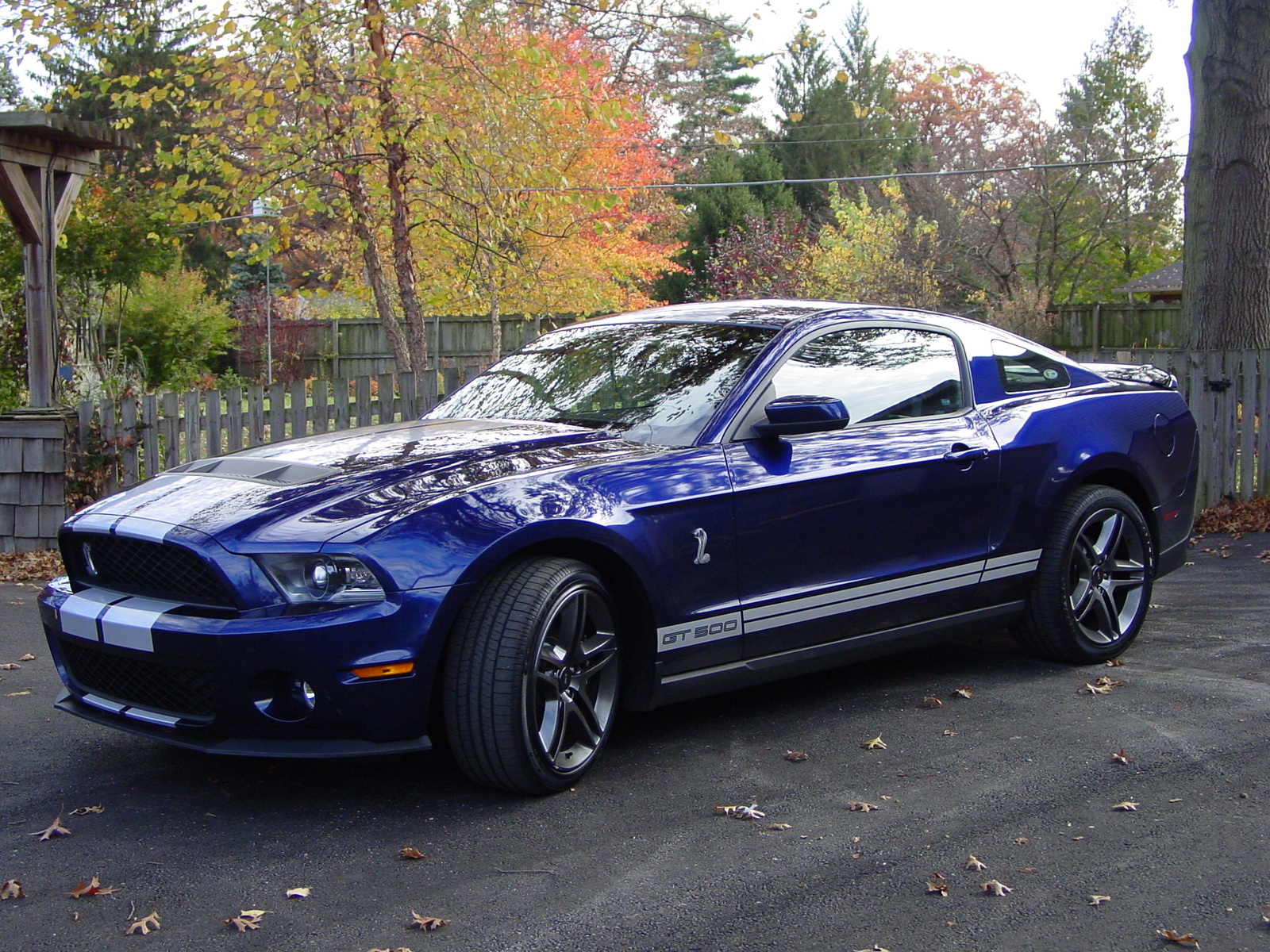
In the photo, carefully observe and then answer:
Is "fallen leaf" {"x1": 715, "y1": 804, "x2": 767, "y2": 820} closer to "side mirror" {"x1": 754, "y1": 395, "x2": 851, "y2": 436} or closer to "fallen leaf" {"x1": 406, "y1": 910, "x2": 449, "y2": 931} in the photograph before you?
"fallen leaf" {"x1": 406, "y1": 910, "x2": 449, "y2": 931}

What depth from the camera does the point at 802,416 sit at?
4.31m

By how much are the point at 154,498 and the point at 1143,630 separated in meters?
4.73

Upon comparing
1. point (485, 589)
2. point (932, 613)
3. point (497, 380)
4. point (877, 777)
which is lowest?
point (877, 777)

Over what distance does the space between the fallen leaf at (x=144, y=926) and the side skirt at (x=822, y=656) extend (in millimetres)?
1704

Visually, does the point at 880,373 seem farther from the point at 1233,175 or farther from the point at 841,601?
the point at 1233,175

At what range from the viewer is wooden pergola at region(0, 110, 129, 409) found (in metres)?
9.33

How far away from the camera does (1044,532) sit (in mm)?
5375

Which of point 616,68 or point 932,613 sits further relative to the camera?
point 616,68

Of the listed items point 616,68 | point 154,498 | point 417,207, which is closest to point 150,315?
point 417,207

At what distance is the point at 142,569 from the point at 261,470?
54 cm

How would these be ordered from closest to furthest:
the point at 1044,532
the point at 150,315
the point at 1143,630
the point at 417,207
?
the point at 1044,532, the point at 1143,630, the point at 417,207, the point at 150,315

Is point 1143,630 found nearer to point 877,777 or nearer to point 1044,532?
point 1044,532

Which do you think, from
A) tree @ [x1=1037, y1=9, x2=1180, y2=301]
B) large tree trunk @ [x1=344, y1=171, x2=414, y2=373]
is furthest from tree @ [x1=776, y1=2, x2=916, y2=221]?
large tree trunk @ [x1=344, y1=171, x2=414, y2=373]

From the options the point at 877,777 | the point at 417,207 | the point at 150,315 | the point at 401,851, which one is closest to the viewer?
the point at 401,851
